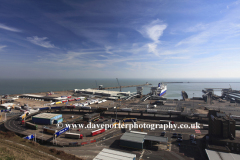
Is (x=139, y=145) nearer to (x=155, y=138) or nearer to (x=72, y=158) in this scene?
(x=155, y=138)

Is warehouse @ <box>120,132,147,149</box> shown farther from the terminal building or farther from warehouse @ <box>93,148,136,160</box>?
warehouse @ <box>93,148,136,160</box>

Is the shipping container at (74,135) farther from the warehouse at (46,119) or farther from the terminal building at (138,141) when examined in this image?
the warehouse at (46,119)

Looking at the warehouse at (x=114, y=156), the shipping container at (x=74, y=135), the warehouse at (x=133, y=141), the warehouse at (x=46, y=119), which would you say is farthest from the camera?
the warehouse at (x=46, y=119)

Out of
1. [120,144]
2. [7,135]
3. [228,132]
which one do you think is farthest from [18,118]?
[228,132]

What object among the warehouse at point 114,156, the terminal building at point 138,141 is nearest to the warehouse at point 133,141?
the terminal building at point 138,141

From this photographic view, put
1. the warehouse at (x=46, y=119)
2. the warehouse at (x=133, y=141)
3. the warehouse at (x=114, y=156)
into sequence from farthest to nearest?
1. the warehouse at (x=46, y=119)
2. the warehouse at (x=133, y=141)
3. the warehouse at (x=114, y=156)

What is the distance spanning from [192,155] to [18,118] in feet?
153

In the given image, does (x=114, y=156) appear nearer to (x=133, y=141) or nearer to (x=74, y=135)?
(x=133, y=141)

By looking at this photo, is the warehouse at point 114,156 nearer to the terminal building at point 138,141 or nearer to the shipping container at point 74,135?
the terminal building at point 138,141

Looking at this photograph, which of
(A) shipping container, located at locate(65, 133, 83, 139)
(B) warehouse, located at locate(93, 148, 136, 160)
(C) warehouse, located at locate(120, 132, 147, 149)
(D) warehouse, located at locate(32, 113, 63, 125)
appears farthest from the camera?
(D) warehouse, located at locate(32, 113, 63, 125)

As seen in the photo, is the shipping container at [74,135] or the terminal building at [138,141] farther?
the shipping container at [74,135]

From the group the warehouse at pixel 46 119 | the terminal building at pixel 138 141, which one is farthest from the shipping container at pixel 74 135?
the warehouse at pixel 46 119

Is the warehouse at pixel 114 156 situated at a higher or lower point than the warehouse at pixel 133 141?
higher

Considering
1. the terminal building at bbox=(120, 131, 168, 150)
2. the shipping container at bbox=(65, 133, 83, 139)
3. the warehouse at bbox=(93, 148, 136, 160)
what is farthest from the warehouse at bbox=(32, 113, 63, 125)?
the warehouse at bbox=(93, 148, 136, 160)
